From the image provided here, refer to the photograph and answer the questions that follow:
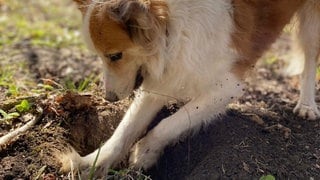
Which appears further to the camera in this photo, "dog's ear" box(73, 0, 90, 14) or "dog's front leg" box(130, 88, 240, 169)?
"dog's front leg" box(130, 88, 240, 169)

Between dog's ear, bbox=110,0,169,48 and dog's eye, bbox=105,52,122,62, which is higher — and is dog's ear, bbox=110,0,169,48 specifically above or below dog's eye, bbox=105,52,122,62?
above

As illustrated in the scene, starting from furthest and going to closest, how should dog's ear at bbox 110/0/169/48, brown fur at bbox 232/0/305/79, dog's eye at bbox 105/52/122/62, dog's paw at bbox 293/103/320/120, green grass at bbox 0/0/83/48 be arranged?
1. green grass at bbox 0/0/83/48
2. dog's paw at bbox 293/103/320/120
3. brown fur at bbox 232/0/305/79
4. dog's eye at bbox 105/52/122/62
5. dog's ear at bbox 110/0/169/48

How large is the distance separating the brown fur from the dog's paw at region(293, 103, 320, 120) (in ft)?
2.14

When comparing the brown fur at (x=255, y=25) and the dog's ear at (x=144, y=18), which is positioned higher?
the dog's ear at (x=144, y=18)

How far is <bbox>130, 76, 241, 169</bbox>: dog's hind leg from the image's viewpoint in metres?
3.29

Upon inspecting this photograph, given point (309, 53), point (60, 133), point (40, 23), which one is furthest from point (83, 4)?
point (40, 23)

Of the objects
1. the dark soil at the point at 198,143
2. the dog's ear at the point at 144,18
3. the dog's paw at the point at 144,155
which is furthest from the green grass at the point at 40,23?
the dog's ear at the point at 144,18

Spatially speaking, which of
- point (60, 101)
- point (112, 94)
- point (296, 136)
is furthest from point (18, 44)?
point (296, 136)

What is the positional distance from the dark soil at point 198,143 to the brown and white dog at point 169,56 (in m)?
0.14

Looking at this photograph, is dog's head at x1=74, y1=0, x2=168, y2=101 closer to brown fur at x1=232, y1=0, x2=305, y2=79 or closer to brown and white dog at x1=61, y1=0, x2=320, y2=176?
brown and white dog at x1=61, y1=0, x2=320, y2=176

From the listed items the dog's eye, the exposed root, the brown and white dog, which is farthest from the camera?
the exposed root

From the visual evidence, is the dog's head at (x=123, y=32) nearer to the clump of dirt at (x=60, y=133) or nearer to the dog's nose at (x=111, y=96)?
the dog's nose at (x=111, y=96)

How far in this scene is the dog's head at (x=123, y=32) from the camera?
2904 mm

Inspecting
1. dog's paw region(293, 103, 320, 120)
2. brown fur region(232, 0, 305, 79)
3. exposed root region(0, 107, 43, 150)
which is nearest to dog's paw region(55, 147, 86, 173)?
exposed root region(0, 107, 43, 150)
